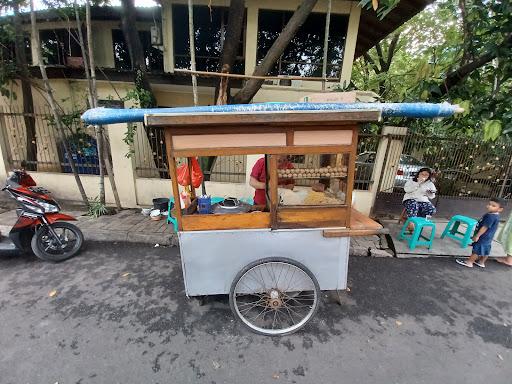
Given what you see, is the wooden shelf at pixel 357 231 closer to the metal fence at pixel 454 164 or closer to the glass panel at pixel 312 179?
the glass panel at pixel 312 179

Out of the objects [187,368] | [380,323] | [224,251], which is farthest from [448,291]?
[187,368]

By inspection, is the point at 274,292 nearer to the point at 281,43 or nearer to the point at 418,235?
the point at 418,235

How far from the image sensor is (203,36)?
787 cm

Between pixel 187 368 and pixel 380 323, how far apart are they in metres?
2.07

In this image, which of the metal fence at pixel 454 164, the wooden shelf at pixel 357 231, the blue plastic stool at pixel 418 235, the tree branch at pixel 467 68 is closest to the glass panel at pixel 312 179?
the wooden shelf at pixel 357 231

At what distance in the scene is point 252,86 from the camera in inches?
209

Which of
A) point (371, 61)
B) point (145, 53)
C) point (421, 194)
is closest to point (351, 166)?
point (421, 194)

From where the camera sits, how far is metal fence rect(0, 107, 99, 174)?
5941 millimetres

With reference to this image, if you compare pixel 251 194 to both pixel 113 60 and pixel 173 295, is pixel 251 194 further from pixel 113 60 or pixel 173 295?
pixel 113 60

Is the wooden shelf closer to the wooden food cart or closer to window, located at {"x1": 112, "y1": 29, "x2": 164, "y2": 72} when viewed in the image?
the wooden food cart

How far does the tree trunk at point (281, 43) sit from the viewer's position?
4828mm

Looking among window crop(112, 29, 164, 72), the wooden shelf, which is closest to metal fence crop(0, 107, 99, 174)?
window crop(112, 29, 164, 72)

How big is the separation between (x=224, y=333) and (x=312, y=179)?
1.83 meters

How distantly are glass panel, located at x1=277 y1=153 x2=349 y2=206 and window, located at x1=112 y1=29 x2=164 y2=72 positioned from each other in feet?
24.8
